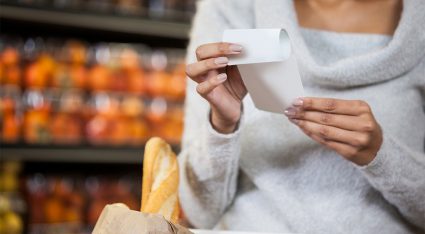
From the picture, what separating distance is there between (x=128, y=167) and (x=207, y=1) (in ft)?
6.00

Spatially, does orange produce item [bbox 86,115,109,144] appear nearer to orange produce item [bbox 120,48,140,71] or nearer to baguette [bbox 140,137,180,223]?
orange produce item [bbox 120,48,140,71]

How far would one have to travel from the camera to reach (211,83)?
36.3 inches

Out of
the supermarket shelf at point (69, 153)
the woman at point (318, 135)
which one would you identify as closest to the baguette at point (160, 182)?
the woman at point (318, 135)

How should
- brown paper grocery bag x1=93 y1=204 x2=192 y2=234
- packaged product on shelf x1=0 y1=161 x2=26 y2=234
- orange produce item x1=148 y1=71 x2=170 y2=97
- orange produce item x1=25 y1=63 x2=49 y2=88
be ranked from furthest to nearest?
orange produce item x1=148 y1=71 x2=170 y2=97
orange produce item x1=25 y1=63 x2=49 y2=88
packaged product on shelf x1=0 y1=161 x2=26 y2=234
brown paper grocery bag x1=93 y1=204 x2=192 y2=234

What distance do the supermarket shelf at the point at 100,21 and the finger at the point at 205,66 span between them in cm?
167

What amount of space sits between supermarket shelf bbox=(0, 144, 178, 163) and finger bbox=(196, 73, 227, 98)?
1.64 metres

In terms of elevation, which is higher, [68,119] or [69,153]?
[68,119]

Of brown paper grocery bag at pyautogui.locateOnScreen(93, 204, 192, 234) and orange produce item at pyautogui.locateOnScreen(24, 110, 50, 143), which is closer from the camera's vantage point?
brown paper grocery bag at pyautogui.locateOnScreen(93, 204, 192, 234)

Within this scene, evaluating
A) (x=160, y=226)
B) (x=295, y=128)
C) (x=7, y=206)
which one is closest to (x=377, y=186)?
(x=295, y=128)

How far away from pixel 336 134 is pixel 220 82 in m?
0.17

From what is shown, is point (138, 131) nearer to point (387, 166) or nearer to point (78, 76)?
point (78, 76)

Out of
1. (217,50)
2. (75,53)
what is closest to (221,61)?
(217,50)

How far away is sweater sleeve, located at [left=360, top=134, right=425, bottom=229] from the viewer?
3.16 feet

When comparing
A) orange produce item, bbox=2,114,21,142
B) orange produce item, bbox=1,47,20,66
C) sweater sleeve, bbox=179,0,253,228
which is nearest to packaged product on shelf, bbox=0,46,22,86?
orange produce item, bbox=1,47,20,66
